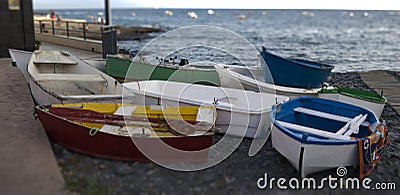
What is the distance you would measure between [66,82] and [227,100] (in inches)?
135

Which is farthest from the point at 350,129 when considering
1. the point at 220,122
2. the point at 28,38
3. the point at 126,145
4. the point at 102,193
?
the point at 28,38

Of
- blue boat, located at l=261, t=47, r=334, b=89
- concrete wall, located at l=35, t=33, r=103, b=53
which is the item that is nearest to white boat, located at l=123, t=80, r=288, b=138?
blue boat, located at l=261, t=47, r=334, b=89

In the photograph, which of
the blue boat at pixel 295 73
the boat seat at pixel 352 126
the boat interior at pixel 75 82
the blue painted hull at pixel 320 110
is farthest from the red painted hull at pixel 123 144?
the blue boat at pixel 295 73

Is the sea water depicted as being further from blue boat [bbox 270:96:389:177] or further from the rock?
the rock

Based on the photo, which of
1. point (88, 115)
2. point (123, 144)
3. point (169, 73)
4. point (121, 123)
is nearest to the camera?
point (123, 144)

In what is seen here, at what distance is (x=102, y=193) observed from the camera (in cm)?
471

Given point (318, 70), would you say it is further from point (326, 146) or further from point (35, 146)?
point (35, 146)

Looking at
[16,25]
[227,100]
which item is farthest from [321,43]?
[227,100]

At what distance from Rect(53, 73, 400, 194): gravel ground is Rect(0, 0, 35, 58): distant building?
9.07m

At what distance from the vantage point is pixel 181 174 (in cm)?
544

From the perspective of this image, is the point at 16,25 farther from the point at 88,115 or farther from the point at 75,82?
the point at 88,115

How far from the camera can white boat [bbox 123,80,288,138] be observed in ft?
22.6

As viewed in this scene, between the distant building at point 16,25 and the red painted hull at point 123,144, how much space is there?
28.9ft

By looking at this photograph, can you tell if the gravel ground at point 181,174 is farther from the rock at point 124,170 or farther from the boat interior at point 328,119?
the boat interior at point 328,119
